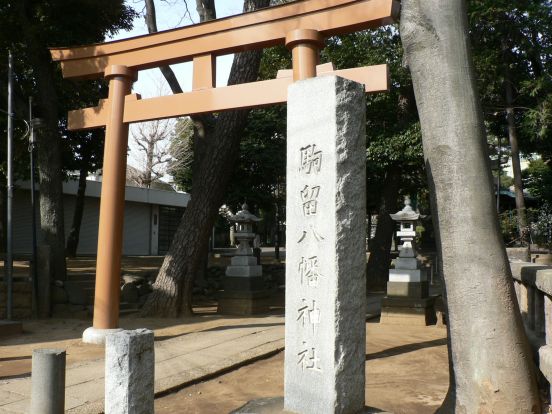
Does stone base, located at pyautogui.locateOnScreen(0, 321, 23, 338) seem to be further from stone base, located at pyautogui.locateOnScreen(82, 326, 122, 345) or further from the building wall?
the building wall

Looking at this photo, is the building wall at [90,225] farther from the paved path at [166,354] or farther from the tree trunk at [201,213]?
the paved path at [166,354]

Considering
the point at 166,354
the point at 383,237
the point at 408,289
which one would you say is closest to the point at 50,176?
the point at 166,354

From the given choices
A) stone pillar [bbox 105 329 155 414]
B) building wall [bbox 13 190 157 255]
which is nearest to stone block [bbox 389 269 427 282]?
stone pillar [bbox 105 329 155 414]

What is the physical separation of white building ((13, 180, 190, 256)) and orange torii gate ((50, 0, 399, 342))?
1493 cm

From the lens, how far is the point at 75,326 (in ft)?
31.7

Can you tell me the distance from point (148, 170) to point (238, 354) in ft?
88.2

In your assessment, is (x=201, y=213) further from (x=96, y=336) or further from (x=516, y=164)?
(x=516, y=164)

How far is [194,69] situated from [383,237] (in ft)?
38.3

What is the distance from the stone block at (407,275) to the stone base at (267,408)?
23.7 ft

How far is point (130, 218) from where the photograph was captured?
2702cm

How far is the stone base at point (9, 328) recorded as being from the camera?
8.54m

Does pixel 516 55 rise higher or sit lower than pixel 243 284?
higher

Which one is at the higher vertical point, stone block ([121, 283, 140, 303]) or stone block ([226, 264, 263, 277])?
stone block ([226, 264, 263, 277])

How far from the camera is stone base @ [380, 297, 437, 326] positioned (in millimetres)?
10625
